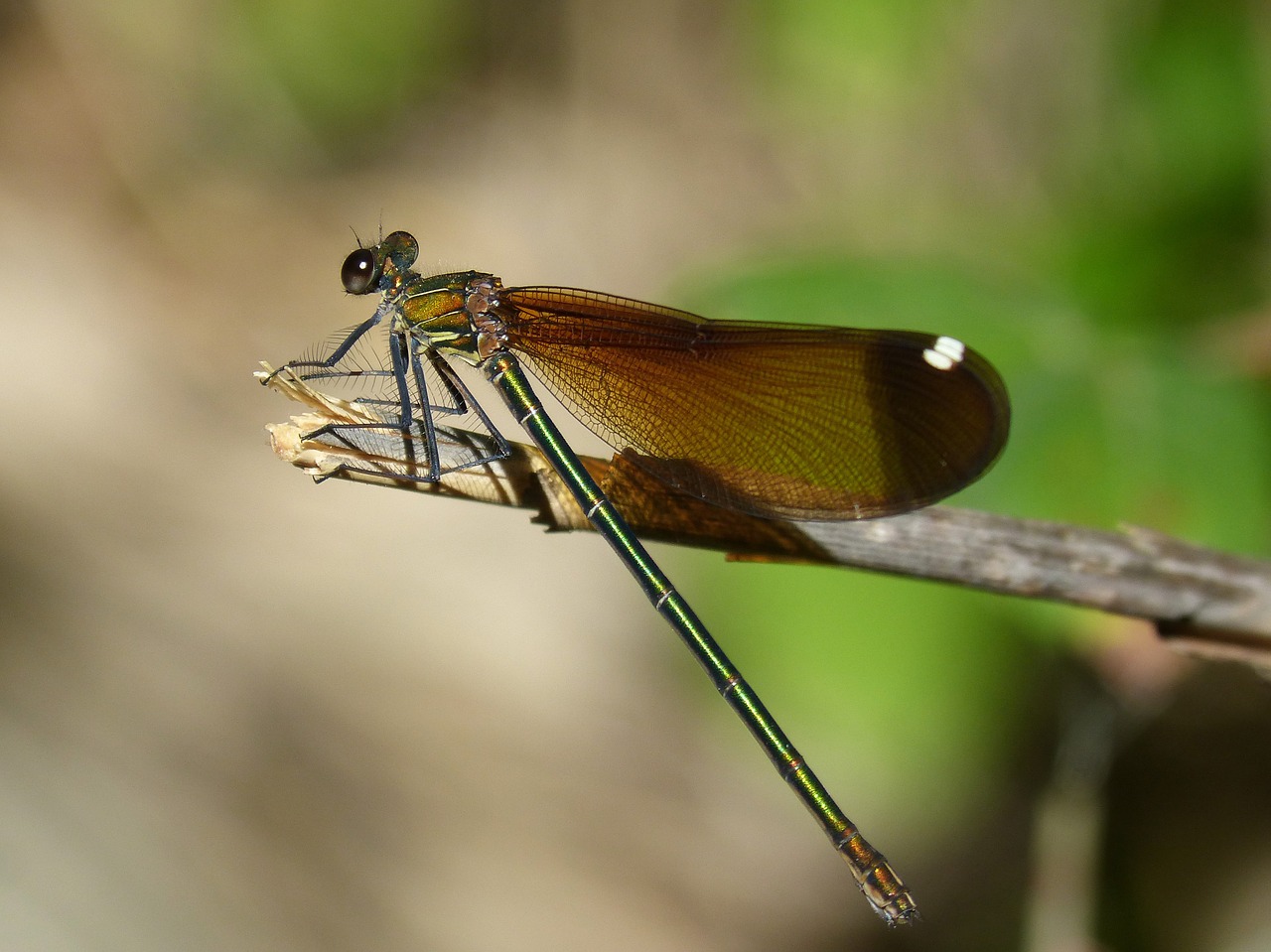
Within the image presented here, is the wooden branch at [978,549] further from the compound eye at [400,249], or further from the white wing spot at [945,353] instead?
the compound eye at [400,249]

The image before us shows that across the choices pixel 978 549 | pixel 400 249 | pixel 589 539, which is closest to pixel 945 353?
pixel 978 549

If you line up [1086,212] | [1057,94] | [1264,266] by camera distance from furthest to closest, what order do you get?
[1057,94], [1086,212], [1264,266]

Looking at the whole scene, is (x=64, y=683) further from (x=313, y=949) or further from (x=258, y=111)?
(x=258, y=111)

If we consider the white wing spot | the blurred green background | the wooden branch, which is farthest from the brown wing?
the blurred green background

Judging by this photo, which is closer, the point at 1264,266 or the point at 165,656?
the point at 1264,266

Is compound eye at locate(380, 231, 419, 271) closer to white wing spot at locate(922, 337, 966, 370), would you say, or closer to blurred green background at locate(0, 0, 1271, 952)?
blurred green background at locate(0, 0, 1271, 952)

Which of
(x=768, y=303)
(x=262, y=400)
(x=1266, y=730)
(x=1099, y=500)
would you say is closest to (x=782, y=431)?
(x=768, y=303)
